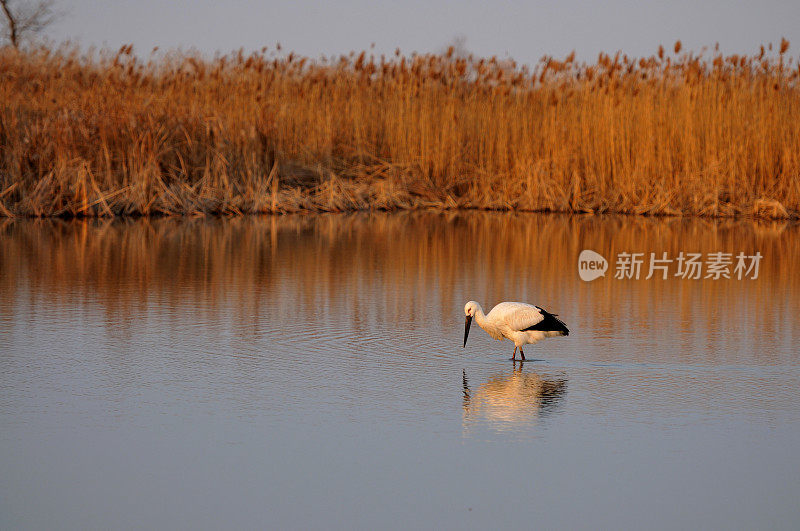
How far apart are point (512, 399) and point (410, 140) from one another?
10.9 metres

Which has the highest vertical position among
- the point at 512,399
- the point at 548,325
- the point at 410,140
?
the point at 410,140

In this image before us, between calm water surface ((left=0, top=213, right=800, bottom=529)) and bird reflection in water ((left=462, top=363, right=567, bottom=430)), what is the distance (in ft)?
0.05

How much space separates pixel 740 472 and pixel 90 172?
10.2 meters

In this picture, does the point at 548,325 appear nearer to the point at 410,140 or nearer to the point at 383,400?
the point at 383,400

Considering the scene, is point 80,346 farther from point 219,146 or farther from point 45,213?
point 219,146

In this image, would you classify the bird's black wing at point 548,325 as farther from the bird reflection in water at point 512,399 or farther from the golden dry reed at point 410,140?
the golden dry reed at point 410,140

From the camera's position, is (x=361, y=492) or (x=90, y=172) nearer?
(x=361, y=492)

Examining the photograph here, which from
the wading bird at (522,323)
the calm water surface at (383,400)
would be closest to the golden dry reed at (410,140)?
the calm water surface at (383,400)

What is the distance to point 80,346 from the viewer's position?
501 cm

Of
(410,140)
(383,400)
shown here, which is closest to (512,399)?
(383,400)

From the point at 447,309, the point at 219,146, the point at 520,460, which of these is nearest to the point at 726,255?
the point at 447,309

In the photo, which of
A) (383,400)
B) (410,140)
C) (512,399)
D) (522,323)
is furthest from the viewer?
(410,140)

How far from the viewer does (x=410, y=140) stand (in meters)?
14.7

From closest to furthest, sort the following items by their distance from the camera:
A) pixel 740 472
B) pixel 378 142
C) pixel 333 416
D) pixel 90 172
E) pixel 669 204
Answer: pixel 740 472, pixel 333 416, pixel 90 172, pixel 669 204, pixel 378 142
